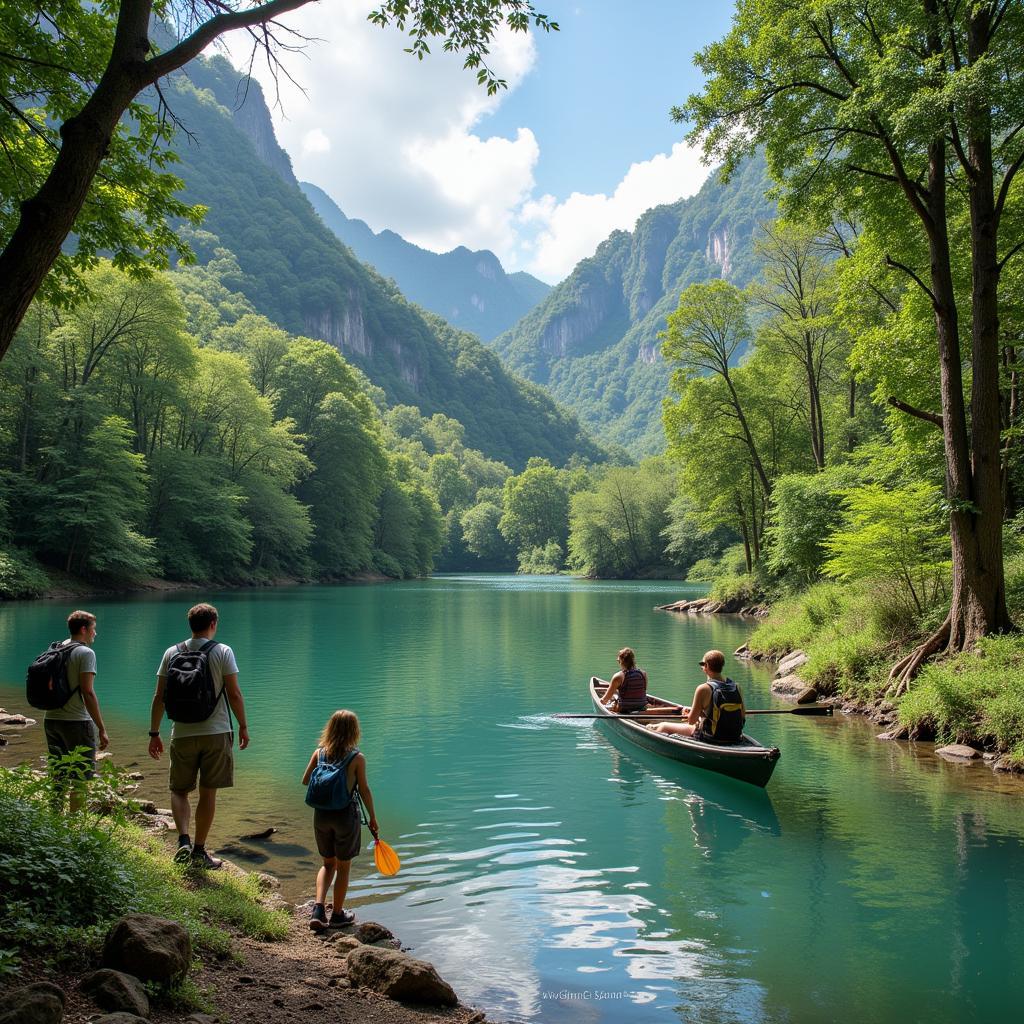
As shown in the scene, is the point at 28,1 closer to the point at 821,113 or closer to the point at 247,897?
the point at 247,897

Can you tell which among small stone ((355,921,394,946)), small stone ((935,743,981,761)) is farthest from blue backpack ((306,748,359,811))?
small stone ((935,743,981,761))

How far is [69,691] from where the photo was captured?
606 centimetres

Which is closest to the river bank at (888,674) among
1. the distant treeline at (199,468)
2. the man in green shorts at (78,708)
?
the man in green shorts at (78,708)

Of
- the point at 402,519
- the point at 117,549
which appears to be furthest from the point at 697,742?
the point at 402,519

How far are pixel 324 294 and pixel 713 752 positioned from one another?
15608 cm

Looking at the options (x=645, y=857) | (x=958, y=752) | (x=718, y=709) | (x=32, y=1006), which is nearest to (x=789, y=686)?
(x=958, y=752)

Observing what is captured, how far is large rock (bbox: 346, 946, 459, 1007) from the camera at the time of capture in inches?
175

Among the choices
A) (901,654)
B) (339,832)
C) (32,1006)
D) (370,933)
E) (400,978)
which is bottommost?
(370,933)

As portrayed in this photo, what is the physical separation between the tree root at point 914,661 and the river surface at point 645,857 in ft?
2.90

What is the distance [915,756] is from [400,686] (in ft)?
33.5

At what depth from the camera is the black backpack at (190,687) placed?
5.76m

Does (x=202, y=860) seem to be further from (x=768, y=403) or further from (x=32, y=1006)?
(x=768, y=403)

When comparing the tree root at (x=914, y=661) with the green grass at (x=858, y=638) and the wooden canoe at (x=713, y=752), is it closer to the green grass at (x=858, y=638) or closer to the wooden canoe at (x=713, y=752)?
the green grass at (x=858, y=638)

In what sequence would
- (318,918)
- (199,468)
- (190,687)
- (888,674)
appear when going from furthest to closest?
(199,468) → (888,674) → (190,687) → (318,918)
